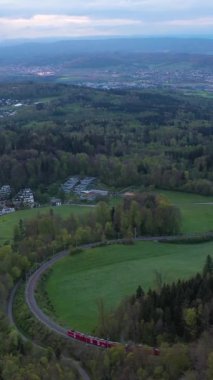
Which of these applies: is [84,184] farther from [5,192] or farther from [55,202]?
[5,192]

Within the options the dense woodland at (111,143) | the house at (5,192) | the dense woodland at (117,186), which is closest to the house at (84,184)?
the dense woodland at (117,186)

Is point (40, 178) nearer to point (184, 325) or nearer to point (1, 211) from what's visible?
point (1, 211)

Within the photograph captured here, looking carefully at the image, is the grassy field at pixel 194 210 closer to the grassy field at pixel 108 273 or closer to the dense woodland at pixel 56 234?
the dense woodland at pixel 56 234

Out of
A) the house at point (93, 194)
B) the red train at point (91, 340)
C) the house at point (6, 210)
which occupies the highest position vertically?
the red train at point (91, 340)

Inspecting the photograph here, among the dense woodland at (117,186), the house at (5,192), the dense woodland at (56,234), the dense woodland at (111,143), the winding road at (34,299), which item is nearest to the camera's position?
the dense woodland at (117,186)

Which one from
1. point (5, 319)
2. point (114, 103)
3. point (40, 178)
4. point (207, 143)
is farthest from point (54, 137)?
point (5, 319)

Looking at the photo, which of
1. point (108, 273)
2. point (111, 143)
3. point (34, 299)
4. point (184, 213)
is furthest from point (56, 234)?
point (111, 143)

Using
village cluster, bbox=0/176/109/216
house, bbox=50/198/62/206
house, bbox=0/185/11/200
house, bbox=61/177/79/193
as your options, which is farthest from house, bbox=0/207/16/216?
house, bbox=61/177/79/193

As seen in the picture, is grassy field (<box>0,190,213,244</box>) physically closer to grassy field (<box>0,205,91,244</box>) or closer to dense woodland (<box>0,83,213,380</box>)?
grassy field (<box>0,205,91,244</box>)
